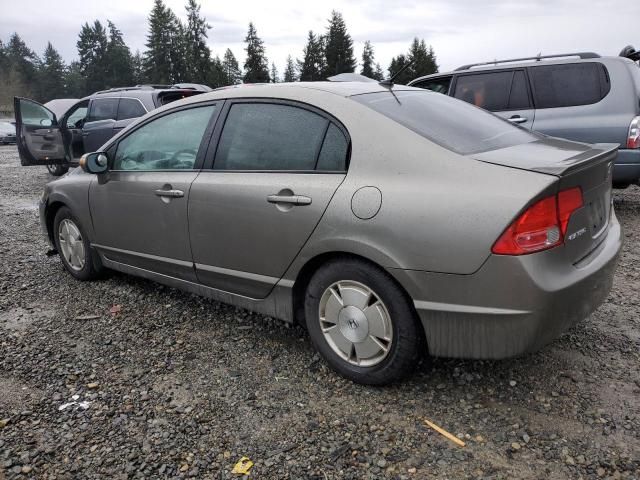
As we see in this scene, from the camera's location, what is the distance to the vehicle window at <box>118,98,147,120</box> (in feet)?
31.7

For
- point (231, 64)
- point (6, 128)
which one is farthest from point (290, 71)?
point (6, 128)

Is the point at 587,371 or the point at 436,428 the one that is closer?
the point at 436,428

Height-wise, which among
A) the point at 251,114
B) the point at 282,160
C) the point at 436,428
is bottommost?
the point at 436,428

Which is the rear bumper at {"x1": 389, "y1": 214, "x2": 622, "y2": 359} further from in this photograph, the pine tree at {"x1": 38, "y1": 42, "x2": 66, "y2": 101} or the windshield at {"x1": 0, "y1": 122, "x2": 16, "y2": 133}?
the pine tree at {"x1": 38, "y1": 42, "x2": 66, "y2": 101}

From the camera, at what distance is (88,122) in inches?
430

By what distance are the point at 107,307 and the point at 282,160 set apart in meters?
2.03

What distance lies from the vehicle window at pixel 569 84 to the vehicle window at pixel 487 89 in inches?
14.3

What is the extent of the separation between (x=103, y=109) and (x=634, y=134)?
929 cm

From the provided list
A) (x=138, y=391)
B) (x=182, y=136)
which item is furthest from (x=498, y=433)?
(x=182, y=136)

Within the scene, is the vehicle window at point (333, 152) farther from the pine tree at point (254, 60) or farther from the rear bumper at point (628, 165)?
the pine tree at point (254, 60)

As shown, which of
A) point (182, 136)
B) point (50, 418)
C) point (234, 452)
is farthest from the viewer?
point (182, 136)

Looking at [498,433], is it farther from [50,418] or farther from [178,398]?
[50,418]

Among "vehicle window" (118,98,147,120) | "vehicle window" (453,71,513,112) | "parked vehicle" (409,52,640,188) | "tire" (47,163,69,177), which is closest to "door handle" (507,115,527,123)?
"parked vehicle" (409,52,640,188)

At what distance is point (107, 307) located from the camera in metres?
4.06
